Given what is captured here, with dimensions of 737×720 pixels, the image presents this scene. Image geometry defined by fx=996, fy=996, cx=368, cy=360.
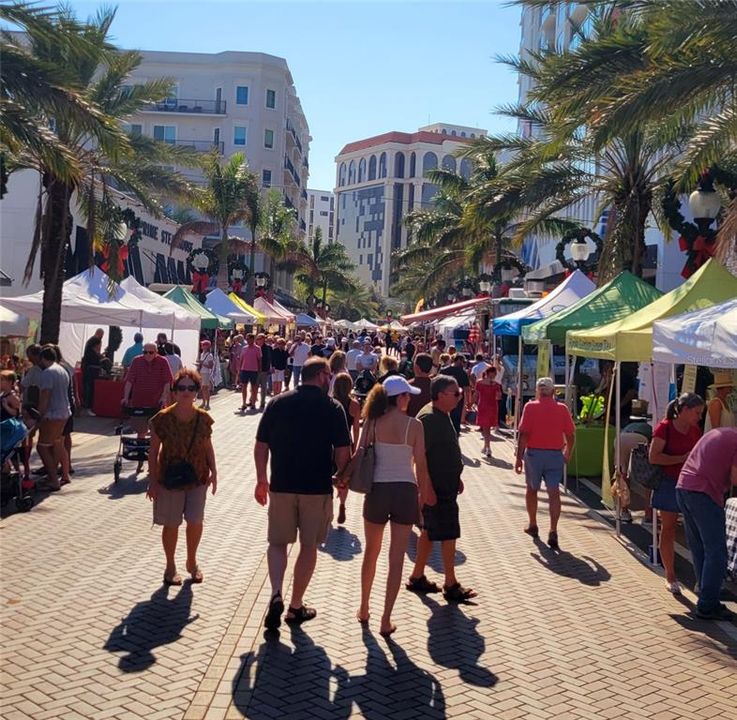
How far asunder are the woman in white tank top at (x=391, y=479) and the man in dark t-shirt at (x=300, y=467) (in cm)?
26

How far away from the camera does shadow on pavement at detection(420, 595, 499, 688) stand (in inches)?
231

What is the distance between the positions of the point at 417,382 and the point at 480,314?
61.3 feet

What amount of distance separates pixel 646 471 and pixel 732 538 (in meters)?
1.11

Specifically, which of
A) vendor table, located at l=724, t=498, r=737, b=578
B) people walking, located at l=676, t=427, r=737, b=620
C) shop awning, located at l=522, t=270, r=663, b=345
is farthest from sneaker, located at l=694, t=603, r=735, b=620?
shop awning, located at l=522, t=270, r=663, b=345

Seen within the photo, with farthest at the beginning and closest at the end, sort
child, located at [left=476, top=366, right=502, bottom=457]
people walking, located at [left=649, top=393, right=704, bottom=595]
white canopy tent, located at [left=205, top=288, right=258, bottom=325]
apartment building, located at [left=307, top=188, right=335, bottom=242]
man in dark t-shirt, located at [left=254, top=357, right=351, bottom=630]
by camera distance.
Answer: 1. apartment building, located at [left=307, top=188, right=335, bottom=242]
2. white canopy tent, located at [left=205, top=288, right=258, bottom=325]
3. child, located at [left=476, top=366, right=502, bottom=457]
4. people walking, located at [left=649, top=393, right=704, bottom=595]
5. man in dark t-shirt, located at [left=254, top=357, right=351, bottom=630]

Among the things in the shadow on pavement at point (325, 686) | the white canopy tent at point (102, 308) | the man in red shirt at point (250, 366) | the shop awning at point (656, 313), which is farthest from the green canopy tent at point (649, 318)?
the man in red shirt at point (250, 366)

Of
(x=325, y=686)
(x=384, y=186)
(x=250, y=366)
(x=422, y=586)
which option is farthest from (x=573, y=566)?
(x=384, y=186)

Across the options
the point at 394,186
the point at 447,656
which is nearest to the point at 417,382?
the point at 447,656

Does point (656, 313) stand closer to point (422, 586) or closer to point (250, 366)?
point (422, 586)

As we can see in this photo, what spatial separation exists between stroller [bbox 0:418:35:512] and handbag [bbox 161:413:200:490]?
116 inches

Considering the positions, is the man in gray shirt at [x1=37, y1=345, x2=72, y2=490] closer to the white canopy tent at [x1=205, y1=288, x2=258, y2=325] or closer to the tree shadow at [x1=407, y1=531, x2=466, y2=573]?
the tree shadow at [x1=407, y1=531, x2=466, y2=573]

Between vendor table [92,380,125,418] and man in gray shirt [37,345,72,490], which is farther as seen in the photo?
vendor table [92,380,125,418]

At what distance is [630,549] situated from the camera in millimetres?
9797

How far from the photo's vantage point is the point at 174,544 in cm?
744
